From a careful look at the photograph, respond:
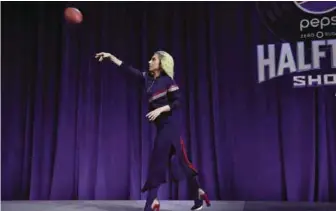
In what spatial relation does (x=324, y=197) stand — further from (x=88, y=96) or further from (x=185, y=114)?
(x=88, y=96)

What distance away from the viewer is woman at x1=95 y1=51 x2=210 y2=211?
9.09ft

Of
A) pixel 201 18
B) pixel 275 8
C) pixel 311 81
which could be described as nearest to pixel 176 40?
pixel 201 18

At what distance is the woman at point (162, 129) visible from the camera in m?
2.77

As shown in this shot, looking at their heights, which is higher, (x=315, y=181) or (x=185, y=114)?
(x=185, y=114)

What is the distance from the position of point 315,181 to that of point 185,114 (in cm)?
129

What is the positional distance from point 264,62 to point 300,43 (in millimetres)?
353

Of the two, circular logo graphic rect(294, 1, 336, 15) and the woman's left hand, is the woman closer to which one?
the woman's left hand

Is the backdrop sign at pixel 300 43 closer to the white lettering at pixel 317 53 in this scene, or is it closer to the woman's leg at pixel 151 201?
the white lettering at pixel 317 53

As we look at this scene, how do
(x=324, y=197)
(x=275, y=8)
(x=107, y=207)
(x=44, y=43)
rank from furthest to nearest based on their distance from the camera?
(x=44, y=43), (x=275, y=8), (x=324, y=197), (x=107, y=207)

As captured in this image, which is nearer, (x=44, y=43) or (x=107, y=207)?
(x=107, y=207)

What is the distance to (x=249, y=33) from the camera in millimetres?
3939

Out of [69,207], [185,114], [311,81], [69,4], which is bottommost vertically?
[69,207]

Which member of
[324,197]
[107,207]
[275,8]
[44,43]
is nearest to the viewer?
[107,207]

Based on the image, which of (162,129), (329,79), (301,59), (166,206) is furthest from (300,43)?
(166,206)
